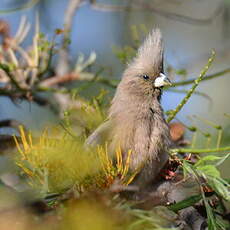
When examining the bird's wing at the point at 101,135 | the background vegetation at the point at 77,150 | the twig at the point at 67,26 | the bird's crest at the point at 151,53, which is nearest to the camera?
the background vegetation at the point at 77,150

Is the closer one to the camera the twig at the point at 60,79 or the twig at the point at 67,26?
the twig at the point at 60,79

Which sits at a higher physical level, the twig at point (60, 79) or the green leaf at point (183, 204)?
the green leaf at point (183, 204)

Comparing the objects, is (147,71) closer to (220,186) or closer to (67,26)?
(67,26)

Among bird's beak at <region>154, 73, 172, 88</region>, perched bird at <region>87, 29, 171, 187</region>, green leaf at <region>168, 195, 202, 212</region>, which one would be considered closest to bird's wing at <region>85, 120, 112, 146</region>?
perched bird at <region>87, 29, 171, 187</region>

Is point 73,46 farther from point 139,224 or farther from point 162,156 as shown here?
point 139,224

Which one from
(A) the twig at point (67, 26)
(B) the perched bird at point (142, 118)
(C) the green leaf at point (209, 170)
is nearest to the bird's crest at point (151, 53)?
(B) the perched bird at point (142, 118)

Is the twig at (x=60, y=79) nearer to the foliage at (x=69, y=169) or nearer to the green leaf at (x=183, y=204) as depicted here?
the foliage at (x=69, y=169)

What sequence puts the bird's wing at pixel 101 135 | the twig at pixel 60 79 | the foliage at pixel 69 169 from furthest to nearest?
the twig at pixel 60 79 → the bird's wing at pixel 101 135 → the foliage at pixel 69 169

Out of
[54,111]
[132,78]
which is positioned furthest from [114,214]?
[54,111]
